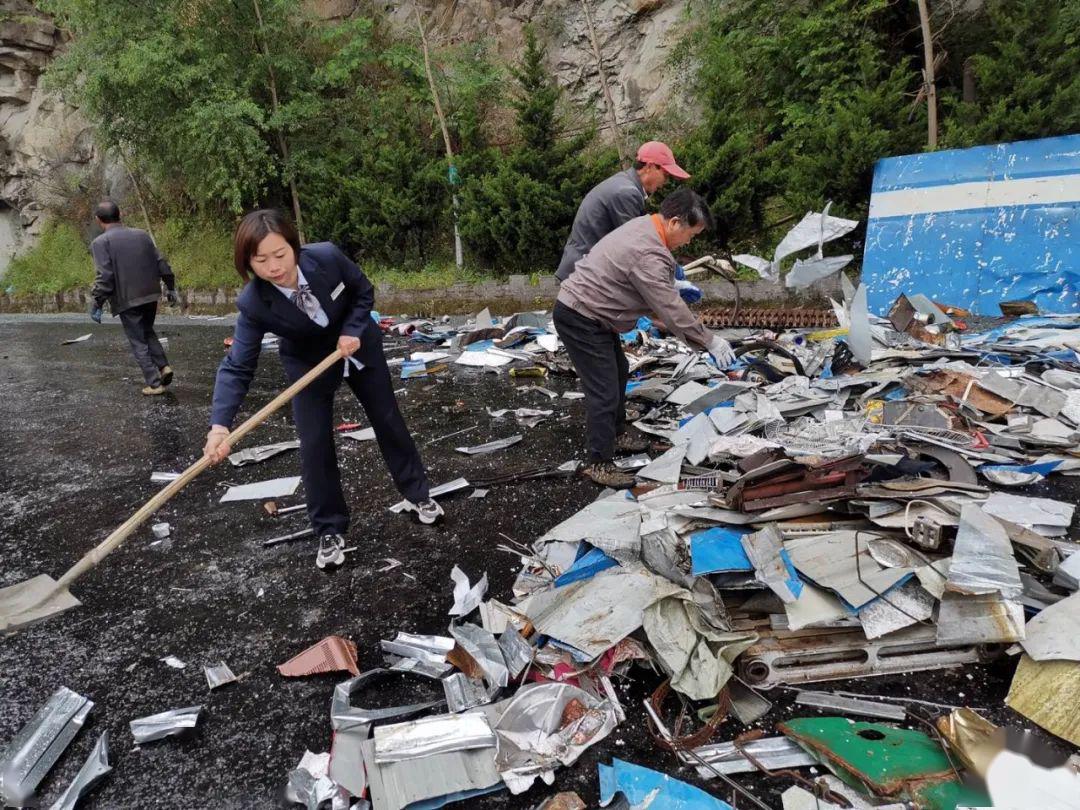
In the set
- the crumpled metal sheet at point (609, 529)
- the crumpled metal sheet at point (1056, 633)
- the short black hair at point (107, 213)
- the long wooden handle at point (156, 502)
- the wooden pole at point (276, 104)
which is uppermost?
the wooden pole at point (276, 104)

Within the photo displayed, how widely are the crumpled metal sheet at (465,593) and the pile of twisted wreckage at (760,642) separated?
10 millimetres

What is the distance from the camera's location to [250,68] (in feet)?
41.2

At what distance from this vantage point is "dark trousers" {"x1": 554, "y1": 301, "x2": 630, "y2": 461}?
3.52 metres

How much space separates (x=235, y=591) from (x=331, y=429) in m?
0.87

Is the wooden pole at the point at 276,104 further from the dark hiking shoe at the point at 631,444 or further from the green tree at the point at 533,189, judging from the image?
the dark hiking shoe at the point at 631,444

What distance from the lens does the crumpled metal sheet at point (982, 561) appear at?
6.23 feet

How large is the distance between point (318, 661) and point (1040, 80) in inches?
334

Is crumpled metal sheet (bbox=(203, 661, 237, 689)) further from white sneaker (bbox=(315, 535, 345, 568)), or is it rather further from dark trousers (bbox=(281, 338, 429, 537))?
dark trousers (bbox=(281, 338, 429, 537))

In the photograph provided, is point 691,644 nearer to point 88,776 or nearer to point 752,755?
point 752,755

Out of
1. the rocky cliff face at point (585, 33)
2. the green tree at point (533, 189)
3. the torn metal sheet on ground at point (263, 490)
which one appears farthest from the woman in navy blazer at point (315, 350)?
the rocky cliff face at point (585, 33)

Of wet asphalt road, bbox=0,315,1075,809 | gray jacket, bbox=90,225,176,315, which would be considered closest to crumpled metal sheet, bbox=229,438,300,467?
wet asphalt road, bbox=0,315,1075,809

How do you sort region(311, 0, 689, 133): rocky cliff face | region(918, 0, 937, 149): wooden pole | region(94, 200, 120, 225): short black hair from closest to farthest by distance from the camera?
region(94, 200, 120, 225): short black hair < region(918, 0, 937, 149): wooden pole < region(311, 0, 689, 133): rocky cliff face

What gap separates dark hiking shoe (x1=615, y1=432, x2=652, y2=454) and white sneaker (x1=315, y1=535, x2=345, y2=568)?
1920 mm

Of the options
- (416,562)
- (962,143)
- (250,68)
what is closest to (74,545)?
(416,562)
